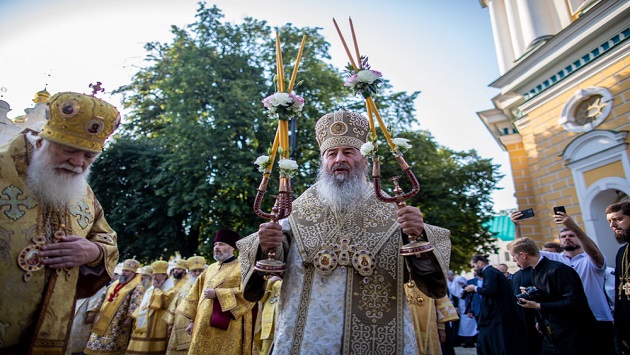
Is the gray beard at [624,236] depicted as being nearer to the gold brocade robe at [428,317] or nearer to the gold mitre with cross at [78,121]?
the gold brocade robe at [428,317]

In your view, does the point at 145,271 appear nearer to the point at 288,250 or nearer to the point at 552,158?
the point at 288,250

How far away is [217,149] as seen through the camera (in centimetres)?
1304

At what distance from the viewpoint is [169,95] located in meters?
14.4

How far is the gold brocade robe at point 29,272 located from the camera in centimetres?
244

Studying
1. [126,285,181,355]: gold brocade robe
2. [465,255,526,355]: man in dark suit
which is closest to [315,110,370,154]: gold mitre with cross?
[465,255,526,355]: man in dark suit

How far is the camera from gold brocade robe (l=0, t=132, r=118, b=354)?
2.44 metres

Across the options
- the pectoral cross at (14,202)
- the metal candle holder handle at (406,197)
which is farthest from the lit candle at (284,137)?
the pectoral cross at (14,202)

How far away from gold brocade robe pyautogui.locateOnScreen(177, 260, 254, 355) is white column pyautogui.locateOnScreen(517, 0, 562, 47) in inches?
456

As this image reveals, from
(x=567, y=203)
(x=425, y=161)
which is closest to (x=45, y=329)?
(x=567, y=203)

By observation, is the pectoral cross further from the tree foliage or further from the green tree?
the green tree

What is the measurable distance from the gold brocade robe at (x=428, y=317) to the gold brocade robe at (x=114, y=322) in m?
6.61

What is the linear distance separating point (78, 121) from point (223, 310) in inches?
163

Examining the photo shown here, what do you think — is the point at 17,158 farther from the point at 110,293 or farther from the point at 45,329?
the point at 110,293

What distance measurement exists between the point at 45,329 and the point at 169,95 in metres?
13.0
